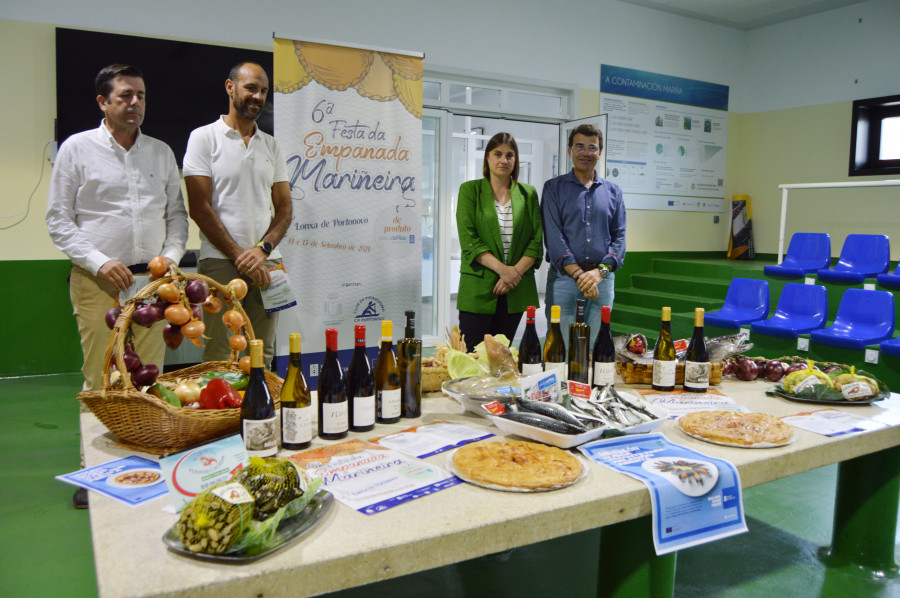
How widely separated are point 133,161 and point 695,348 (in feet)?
7.71

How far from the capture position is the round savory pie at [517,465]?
4.27 feet

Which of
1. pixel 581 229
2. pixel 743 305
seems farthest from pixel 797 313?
pixel 581 229

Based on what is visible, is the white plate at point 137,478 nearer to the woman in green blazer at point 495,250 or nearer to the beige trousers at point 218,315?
the beige trousers at point 218,315

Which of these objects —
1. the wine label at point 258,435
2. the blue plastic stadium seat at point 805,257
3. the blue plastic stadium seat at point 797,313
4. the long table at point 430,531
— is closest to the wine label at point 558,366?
the long table at point 430,531

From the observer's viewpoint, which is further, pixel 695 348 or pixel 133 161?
pixel 133 161

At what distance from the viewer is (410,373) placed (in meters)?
1.83

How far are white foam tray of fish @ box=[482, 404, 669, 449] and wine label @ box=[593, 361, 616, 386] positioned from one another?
1.13 feet

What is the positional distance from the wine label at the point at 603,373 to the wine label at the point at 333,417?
2.82 ft

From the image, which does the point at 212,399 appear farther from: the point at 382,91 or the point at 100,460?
the point at 382,91

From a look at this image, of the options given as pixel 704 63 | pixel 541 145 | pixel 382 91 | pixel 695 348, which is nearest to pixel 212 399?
pixel 695 348

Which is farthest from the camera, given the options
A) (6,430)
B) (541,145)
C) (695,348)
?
(541,145)

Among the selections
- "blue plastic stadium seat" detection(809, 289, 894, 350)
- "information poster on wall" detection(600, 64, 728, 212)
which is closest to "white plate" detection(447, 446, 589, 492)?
"blue plastic stadium seat" detection(809, 289, 894, 350)

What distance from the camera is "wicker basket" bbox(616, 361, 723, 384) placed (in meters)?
2.16

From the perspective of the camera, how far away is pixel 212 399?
1.52 m
